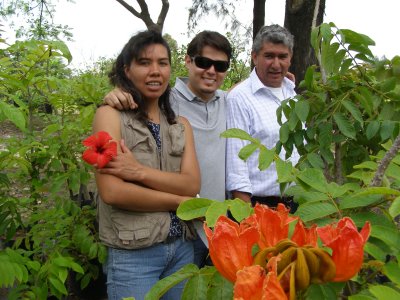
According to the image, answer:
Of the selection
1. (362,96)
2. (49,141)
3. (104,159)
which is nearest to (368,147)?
(362,96)

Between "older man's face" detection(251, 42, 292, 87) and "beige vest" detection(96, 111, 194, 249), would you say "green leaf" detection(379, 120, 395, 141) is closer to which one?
"beige vest" detection(96, 111, 194, 249)

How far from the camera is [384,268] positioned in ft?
3.16

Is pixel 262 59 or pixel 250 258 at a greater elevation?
pixel 262 59

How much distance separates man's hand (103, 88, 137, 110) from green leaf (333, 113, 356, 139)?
0.90 meters

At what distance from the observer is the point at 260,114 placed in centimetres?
273

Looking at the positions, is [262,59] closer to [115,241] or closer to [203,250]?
[203,250]

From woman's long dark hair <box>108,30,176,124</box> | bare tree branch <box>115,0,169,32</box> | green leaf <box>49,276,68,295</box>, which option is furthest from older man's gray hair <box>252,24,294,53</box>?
bare tree branch <box>115,0,169,32</box>

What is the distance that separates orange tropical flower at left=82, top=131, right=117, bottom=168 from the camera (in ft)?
6.39

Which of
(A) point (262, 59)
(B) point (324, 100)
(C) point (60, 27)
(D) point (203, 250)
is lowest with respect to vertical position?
(D) point (203, 250)

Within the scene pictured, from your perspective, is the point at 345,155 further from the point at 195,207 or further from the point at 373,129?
the point at 195,207

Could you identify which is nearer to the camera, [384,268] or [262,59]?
[384,268]

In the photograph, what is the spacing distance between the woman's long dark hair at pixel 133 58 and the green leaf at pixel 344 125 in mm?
868

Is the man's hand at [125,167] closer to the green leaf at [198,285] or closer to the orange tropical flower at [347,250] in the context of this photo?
the green leaf at [198,285]

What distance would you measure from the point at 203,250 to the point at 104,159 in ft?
2.58
